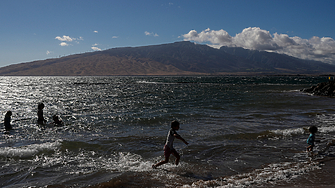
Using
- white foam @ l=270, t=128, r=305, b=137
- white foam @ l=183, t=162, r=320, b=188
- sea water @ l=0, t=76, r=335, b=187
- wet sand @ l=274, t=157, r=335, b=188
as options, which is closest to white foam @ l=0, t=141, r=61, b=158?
sea water @ l=0, t=76, r=335, b=187

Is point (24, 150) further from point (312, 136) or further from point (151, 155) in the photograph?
point (312, 136)

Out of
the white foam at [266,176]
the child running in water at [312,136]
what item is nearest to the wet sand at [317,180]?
the white foam at [266,176]

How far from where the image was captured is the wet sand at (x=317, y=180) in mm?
6859

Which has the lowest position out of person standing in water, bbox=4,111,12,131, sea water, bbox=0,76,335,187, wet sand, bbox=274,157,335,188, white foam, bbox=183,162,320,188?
sea water, bbox=0,76,335,187

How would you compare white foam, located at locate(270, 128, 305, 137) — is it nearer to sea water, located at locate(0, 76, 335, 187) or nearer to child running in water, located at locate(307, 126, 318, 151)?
sea water, located at locate(0, 76, 335, 187)

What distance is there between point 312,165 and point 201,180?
4.68 meters

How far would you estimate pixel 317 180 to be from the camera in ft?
23.7

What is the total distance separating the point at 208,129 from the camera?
1529 cm

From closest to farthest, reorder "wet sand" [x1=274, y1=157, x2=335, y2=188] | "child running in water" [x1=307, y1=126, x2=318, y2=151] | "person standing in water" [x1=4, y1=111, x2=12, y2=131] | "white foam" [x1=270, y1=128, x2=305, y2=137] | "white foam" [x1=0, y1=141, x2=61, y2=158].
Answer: "wet sand" [x1=274, y1=157, x2=335, y2=188]
"child running in water" [x1=307, y1=126, x2=318, y2=151]
"white foam" [x1=0, y1=141, x2=61, y2=158]
"white foam" [x1=270, y1=128, x2=305, y2=137]
"person standing in water" [x1=4, y1=111, x2=12, y2=131]

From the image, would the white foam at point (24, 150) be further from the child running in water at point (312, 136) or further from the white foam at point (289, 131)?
the white foam at point (289, 131)

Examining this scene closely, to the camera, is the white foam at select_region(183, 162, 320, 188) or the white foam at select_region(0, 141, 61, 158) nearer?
the white foam at select_region(183, 162, 320, 188)

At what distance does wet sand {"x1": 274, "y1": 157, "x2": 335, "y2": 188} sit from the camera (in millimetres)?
6859

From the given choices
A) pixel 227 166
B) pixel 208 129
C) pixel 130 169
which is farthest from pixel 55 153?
pixel 208 129

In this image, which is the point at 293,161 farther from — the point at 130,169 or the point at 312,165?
the point at 130,169
